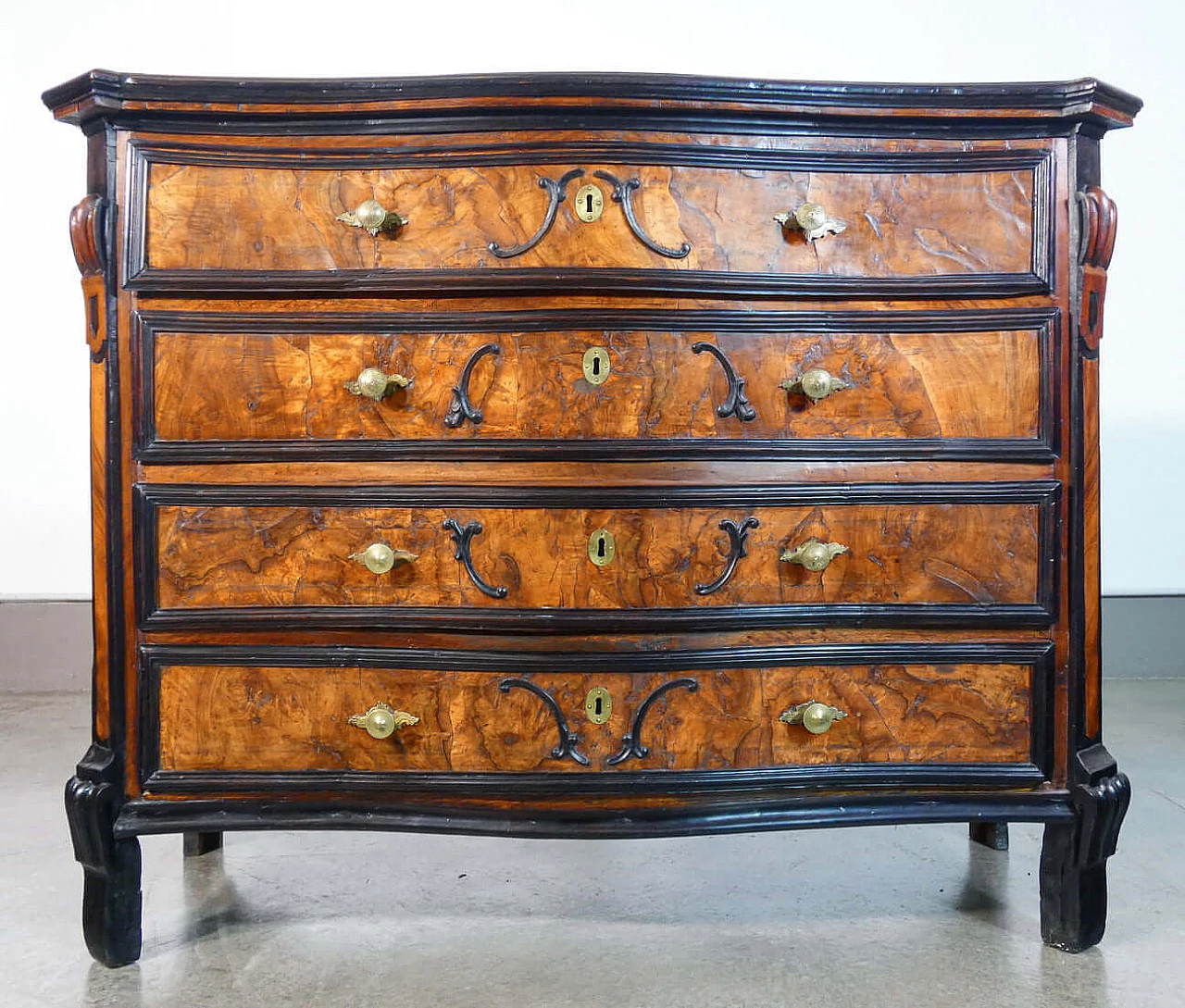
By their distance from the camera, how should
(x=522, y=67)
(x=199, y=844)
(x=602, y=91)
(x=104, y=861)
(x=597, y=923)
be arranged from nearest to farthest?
(x=602, y=91), (x=104, y=861), (x=597, y=923), (x=199, y=844), (x=522, y=67)

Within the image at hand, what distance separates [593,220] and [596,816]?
868 mm

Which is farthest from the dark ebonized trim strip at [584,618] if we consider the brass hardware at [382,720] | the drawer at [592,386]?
the drawer at [592,386]

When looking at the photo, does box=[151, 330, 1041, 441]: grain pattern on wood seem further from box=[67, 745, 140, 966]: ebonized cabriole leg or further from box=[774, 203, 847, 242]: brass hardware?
box=[67, 745, 140, 966]: ebonized cabriole leg

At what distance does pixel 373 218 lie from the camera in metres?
1.63

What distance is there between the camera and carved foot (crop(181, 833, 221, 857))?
2.21 m

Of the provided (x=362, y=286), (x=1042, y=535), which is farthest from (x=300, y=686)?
(x=1042, y=535)

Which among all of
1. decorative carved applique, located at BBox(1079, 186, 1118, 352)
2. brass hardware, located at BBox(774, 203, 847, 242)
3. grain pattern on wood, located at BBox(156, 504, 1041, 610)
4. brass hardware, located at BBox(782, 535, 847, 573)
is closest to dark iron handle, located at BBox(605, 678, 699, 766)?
grain pattern on wood, located at BBox(156, 504, 1041, 610)

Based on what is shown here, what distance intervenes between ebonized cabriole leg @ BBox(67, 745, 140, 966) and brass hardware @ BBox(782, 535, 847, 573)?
1058 millimetres

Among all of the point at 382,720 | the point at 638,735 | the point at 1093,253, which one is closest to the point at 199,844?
the point at 382,720

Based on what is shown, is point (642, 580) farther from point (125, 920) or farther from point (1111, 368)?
point (1111, 368)

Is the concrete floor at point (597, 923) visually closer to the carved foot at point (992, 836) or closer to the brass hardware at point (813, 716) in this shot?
the carved foot at point (992, 836)

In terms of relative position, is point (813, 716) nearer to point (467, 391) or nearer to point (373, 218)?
point (467, 391)

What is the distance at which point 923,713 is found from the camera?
5.67 ft

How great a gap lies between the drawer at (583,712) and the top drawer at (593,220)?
1.82 feet
